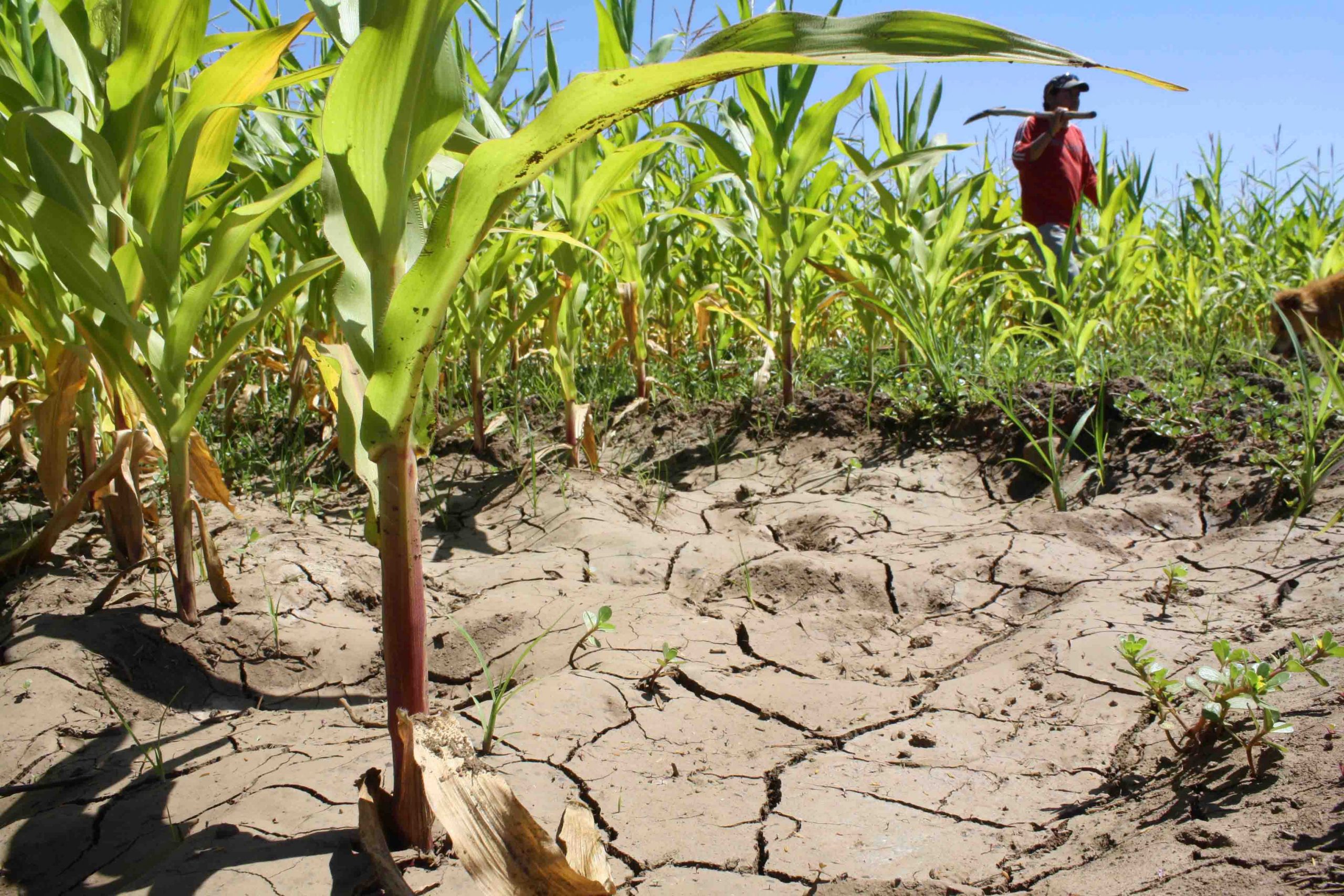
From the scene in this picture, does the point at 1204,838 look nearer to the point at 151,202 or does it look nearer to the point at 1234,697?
the point at 1234,697

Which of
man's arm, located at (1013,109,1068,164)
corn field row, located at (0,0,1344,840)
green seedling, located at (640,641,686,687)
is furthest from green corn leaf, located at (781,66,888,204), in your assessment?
man's arm, located at (1013,109,1068,164)

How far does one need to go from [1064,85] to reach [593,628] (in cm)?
470

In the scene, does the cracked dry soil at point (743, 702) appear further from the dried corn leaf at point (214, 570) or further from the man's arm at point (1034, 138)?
the man's arm at point (1034, 138)

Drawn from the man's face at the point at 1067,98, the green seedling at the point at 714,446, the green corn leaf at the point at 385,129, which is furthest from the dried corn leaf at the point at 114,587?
the man's face at the point at 1067,98

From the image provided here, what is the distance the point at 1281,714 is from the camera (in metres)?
1.26

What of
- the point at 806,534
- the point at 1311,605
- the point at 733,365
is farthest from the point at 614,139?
the point at 1311,605

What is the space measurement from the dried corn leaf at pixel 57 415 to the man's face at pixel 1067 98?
196 inches

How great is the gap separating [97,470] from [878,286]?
2.92 meters

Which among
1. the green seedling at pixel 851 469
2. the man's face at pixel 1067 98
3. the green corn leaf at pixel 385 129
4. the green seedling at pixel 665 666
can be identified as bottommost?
the green seedling at pixel 665 666

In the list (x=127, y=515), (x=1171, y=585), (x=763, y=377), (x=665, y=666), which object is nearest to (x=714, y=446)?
(x=763, y=377)

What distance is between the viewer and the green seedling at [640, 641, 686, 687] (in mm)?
1676

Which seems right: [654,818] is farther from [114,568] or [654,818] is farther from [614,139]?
[614,139]

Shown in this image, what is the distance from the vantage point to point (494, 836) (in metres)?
0.97

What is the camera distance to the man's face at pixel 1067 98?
501 cm
